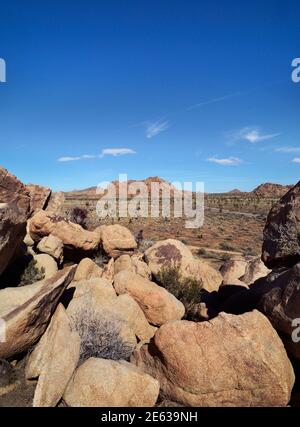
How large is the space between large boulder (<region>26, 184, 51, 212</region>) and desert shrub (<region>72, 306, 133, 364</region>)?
6980mm

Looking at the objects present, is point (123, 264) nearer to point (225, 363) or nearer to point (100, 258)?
point (100, 258)

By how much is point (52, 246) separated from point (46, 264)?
3.21 ft

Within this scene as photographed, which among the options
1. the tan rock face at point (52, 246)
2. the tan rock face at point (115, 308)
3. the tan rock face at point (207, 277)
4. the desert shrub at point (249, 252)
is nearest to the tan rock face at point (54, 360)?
the tan rock face at point (115, 308)

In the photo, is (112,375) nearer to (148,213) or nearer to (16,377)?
(16,377)

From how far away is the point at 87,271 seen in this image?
10.6 meters

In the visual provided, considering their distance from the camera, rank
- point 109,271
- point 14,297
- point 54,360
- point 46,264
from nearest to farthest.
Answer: point 54,360, point 14,297, point 46,264, point 109,271

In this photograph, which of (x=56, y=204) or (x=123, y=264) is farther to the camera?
(x=56, y=204)

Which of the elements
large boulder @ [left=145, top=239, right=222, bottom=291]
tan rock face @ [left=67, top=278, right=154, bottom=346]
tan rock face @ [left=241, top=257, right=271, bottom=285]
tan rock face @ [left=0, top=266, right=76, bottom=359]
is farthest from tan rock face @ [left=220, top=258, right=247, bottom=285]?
tan rock face @ [left=0, top=266, right=76, bottom=359]

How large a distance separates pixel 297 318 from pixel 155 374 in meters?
2.82

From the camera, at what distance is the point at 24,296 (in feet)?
22.7

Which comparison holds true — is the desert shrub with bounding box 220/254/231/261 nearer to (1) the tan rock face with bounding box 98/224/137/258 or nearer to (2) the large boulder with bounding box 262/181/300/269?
(1) the tan rock face with bounding box 98/224/137/258

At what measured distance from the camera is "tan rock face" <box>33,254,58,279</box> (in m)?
9.65

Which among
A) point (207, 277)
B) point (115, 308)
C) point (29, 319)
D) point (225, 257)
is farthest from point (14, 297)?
point (225, 257)
